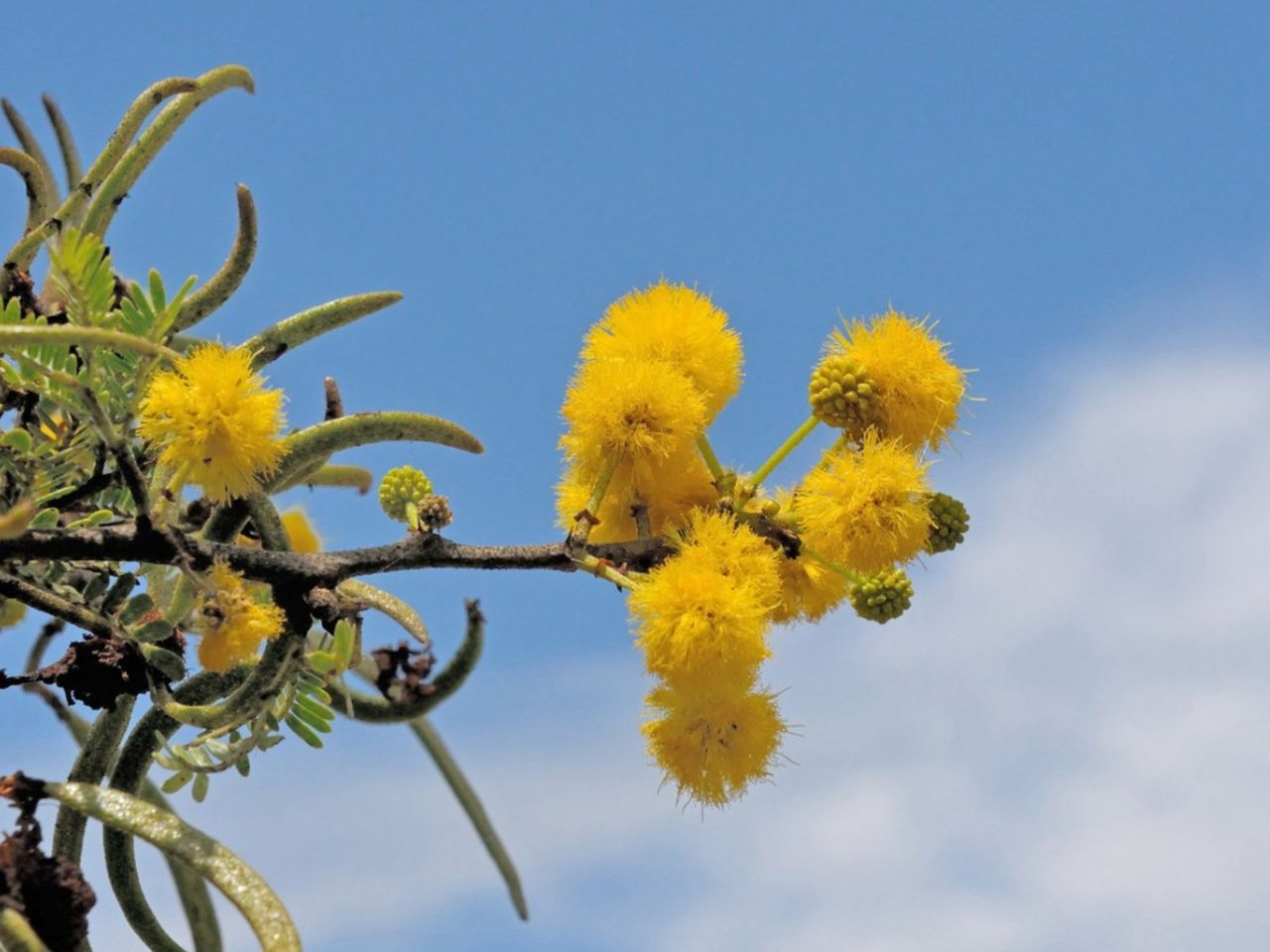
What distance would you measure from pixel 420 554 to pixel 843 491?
0.87m

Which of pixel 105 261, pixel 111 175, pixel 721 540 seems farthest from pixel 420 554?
pixel 111 175

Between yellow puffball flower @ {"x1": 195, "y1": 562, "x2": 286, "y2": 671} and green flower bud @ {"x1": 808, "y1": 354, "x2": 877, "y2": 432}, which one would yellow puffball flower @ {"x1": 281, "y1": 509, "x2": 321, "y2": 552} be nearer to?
yellow puffball flower @ {"x1": 195, "y1": 562, "x2": 286, "y2": 671}

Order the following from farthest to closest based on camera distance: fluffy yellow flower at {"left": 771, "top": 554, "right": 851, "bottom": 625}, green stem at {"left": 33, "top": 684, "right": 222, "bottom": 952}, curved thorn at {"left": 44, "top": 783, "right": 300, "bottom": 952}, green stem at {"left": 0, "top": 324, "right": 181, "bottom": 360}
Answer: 1. green stem at {"left": 33, "top": 684, "right": 222, "bottom": 952}
2. fluffy yellow flower at {"left": 771, "top": 554, "right": 851, "bottom": 625}
3. curved thorn at {"left": 44, "top": 783, "right": 300, "bottom": 952}
4. green stem at {"left": 0, "top": 324, "right": 181, "bottom": 360}

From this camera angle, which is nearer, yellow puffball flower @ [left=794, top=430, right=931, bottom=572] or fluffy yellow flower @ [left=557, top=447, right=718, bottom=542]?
yellow puffball flower @ [left=794, top=430, right=931, bottom=572]

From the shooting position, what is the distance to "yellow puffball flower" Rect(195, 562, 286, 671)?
2572 millimetres

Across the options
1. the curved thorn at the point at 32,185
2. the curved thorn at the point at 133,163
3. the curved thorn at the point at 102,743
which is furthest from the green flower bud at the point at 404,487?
the curved thorn at the point at 32,185

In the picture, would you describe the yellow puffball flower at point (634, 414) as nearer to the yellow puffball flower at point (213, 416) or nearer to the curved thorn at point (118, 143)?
the yellow puffball flower at point (213, 416)

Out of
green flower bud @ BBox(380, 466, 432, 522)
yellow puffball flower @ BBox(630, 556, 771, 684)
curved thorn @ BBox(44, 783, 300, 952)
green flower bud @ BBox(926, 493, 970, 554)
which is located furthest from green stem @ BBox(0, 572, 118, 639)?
green flower bud @ BBox(926, 493, 970, 554)

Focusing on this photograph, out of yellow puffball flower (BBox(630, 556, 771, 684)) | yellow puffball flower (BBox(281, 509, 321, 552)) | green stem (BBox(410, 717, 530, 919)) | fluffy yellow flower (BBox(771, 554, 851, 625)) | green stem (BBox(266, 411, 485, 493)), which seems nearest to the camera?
yellow puffball flower (BBox(630, 556, 771, 684))

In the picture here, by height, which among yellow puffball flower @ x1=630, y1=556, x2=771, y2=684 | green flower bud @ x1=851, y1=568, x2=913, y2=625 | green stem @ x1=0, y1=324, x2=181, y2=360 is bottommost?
green stem @ x1=0, y1=324, x2=181, y2=360

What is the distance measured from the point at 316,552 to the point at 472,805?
1.26m

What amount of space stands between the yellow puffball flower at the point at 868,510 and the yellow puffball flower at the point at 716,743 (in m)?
0.36

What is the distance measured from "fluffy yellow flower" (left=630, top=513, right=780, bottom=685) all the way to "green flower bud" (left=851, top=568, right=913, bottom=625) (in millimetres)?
183

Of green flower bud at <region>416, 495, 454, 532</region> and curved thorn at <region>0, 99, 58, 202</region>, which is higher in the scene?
curved thorn at <region>0, 99, 58, 202</region>
